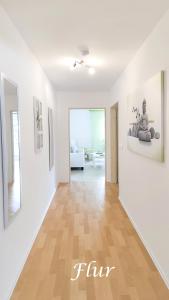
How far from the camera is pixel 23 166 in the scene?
2.76 m

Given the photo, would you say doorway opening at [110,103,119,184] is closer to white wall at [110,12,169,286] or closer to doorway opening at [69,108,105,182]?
white wall at [110,12,169,286]

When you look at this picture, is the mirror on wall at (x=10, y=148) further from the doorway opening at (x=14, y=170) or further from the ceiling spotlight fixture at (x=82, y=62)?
the ceiling spotlight fixture at (x=82, y=62)

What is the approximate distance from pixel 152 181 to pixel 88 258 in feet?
3.46

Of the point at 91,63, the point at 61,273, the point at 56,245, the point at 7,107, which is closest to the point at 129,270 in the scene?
the point at 61,273

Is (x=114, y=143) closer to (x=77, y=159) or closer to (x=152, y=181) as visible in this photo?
(x=77, y=159)

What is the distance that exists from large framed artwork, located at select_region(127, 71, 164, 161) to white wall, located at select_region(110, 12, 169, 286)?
9 centimetres

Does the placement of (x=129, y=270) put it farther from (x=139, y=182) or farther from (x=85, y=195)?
(x=85, y=195)

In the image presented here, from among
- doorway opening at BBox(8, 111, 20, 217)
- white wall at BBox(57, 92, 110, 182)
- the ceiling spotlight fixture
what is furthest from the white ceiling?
white wall at BBox(57, 92, 110, 182)

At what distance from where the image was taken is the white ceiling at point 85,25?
7.14 ft

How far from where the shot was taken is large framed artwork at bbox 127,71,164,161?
7.95ft

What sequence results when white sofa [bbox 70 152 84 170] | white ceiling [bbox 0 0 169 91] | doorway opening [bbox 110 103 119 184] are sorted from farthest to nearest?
white sofa [bbox 70 152 84 170] → doorway opening [bbox 110 103 119 184] → white ceiling [bbox 0 0 169 91]

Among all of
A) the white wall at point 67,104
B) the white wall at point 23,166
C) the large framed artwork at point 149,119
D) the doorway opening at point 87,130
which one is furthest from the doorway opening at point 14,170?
the doorway opening at point 87,130

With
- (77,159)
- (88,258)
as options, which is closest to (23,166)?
(88,258)

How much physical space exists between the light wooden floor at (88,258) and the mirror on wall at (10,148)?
2.22 feet
